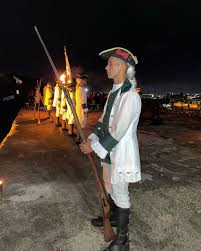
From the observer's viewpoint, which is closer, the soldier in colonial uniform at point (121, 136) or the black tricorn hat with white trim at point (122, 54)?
the soldier in colonial uniform at point (121, 136)

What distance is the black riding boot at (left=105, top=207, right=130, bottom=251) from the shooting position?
Answer: 113 inches

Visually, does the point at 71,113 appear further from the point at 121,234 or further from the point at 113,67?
the point at 121,234

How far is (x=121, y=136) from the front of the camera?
272 centimetres

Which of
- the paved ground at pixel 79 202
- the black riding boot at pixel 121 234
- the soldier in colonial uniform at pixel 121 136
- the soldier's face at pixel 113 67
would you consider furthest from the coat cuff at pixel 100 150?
the paved ground at pixel 79 202

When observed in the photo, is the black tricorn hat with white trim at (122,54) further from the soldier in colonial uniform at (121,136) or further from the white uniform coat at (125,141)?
the white uniform coat at (125,141)

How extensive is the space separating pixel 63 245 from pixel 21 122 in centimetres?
1089

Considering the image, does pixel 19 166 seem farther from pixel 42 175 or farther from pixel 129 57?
pixel 129 57

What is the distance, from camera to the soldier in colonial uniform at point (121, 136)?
2.72 m

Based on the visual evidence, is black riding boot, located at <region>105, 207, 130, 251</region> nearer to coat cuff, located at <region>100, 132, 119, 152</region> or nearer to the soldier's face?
coat cuff, located at <region>100, 132, 119, 152</region>

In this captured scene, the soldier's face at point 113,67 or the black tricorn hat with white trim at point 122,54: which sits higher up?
the black tricorn hat with white trim at point 122,54

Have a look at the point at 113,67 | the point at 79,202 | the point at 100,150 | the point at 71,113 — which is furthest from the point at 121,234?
the point at 71,113

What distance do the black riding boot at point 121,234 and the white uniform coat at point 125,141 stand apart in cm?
38

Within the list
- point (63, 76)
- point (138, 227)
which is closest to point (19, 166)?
point (138, 227)

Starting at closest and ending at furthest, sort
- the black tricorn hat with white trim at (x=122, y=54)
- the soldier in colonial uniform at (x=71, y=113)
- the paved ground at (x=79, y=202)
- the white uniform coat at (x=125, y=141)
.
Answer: the white uniform coat at (x=125, y=141), the black tricorn hat with white trim at (x=122, y=54), the paved ground at (x=79, y=202), the soldier in colonial uniform at (x=71, y=113)
